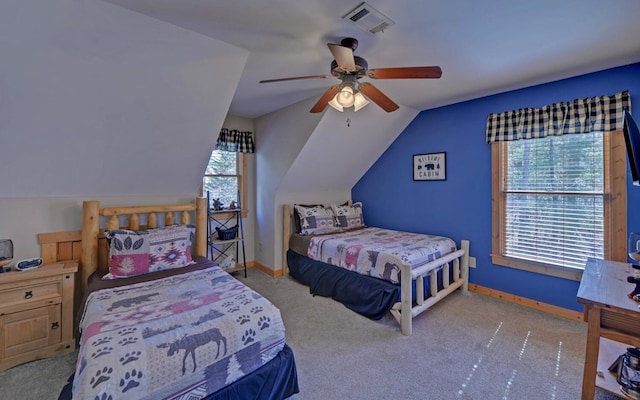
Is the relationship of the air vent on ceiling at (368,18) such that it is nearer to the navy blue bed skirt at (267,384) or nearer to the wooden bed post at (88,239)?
the navy blue bed skirt at (267,384)

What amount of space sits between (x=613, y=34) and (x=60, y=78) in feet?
12.1

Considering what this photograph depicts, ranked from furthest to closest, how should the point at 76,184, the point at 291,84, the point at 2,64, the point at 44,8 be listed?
the point at 291,84, the point at 76,184, the point at 2,64, the point at 44,8

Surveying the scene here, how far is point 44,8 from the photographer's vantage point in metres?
1.48

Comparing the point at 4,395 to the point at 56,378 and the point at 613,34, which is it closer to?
the point at 56,378

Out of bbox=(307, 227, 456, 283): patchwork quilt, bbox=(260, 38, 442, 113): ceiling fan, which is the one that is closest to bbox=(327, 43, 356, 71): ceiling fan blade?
bbox=(260, 38, 442, 113): ceiling fan

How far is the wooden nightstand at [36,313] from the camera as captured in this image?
6.53ft

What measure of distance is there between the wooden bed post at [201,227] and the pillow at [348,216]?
1821mm

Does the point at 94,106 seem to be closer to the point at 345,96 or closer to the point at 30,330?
the point at 30,330

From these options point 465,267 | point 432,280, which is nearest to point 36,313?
point 432,280

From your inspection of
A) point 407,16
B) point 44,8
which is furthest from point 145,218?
point 407,16

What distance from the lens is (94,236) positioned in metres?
2.52

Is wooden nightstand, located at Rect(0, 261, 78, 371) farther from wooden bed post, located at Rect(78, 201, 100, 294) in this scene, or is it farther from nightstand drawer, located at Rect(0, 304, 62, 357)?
wooden bed post, located at Rect(78, 201, 100, 294)

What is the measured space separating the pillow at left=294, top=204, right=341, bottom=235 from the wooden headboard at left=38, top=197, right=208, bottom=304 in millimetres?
1288

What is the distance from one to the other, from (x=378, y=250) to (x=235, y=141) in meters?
2.52
